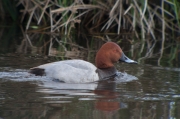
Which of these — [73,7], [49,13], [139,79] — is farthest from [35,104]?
[49,13]

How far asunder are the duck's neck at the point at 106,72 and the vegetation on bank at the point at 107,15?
9.23 feet

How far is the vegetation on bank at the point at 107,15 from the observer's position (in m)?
10.3

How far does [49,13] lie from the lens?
11234 millimetres

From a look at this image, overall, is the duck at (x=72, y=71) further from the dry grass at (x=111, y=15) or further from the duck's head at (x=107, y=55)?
the dry grass at (x=111, y=15)

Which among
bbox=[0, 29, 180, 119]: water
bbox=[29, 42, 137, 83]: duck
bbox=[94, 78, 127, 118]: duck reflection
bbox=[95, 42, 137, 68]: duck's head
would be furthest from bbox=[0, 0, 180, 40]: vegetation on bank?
bbox=[94, 78, 127, 118]: duck reflection

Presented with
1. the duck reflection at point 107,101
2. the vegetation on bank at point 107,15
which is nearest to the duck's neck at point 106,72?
the duck reflection at point 107,101

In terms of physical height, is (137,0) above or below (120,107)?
above

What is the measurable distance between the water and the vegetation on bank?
243 cm

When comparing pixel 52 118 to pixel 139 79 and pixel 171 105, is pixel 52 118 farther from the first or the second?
pixel 139 79

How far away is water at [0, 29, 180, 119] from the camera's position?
5008mm

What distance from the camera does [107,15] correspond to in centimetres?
1141

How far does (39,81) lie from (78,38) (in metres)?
4.37

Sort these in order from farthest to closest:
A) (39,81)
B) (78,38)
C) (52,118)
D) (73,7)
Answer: (78,38)
(73,7)
(39,81)
(52,118)

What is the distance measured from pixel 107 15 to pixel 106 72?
4.24 m
